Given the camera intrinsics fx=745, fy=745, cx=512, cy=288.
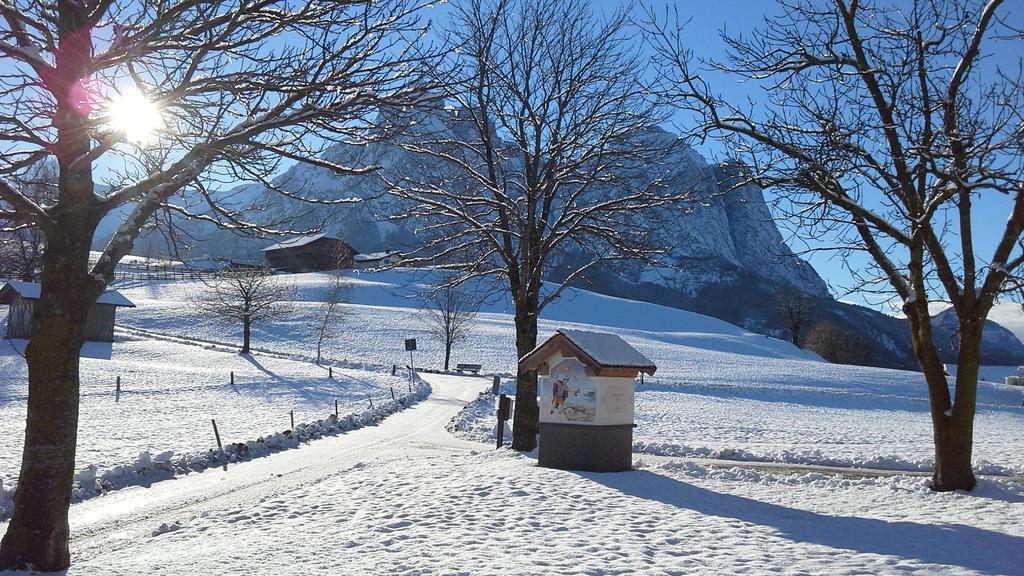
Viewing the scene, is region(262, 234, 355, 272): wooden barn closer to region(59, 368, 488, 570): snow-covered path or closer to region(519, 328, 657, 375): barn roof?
region(59, 368, 488, 570): snow-covered path

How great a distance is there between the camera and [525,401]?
56.1ft

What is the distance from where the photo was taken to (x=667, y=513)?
9781 millimetres

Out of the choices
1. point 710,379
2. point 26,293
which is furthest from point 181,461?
point 710,379

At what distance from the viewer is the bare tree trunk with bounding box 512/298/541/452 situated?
1703 cm

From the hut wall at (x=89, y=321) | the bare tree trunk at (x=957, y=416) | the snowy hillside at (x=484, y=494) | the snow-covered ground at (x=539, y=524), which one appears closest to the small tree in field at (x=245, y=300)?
the hut wall at (x=89, y=321)

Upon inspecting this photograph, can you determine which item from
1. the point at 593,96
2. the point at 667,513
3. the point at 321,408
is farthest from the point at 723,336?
the point at 667,513

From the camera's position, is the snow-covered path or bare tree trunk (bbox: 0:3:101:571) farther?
the snow-covered path

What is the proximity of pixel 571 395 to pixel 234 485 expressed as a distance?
6.36 meters

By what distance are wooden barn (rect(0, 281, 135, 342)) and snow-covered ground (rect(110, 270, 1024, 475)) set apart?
11.1 metres

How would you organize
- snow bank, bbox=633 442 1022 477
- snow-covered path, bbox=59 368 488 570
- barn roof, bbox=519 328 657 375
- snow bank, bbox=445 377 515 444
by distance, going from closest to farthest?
snow-covered path, bbox=59 368 488 570
barn roof, bbox=519 328 657 375
snow bank, bbox=633 442 1022 477
snow bank, bbox=445 377 515 444

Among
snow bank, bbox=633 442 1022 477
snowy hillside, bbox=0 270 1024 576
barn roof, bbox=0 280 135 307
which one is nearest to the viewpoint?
snowy hillside, bbox=0 270 1024 576

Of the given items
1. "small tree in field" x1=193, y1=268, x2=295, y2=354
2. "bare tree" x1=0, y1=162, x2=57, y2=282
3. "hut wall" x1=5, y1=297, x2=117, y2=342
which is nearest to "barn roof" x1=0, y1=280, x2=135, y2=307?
"hut wall" x1=5, y1=297, x2=117, y2=342

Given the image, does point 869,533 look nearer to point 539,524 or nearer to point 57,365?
point 539,524

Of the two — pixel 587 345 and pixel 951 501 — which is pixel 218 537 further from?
pixel 951 501
